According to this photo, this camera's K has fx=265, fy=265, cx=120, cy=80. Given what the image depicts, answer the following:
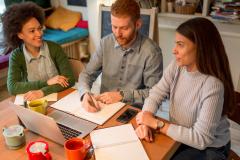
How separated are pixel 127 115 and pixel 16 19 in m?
1.01

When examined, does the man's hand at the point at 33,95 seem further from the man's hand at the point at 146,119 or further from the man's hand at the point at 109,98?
the man's hand at the point at 146,119

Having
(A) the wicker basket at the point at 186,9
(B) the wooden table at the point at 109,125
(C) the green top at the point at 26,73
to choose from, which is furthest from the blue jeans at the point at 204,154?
(A) the wicker basket at the point at 186,9

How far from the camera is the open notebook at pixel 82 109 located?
50.7 inches

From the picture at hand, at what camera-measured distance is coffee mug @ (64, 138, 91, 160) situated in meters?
0.97

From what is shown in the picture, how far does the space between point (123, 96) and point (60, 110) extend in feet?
1.20

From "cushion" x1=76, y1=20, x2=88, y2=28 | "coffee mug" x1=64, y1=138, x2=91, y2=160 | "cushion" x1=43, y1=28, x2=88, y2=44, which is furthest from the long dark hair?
"cushion" x1=76, y1=20, x2=88, y2=28

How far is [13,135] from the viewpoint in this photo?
43.3 inches

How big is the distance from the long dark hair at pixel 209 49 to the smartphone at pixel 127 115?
1.27ft

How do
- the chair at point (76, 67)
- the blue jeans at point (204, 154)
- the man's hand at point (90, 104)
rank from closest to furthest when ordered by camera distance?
1. the blue jeans at point (204, 154)
2. the man's hand at point (90, 104)
3. the chair at point (76, 67)

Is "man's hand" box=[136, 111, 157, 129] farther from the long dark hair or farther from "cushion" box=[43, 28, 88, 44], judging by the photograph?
"cushion" box=[43, 28, 88, 44]

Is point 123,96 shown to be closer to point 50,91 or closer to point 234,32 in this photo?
point 50,91

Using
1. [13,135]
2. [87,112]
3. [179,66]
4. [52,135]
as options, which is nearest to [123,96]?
[87,112]

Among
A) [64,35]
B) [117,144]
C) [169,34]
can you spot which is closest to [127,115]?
[117,144]

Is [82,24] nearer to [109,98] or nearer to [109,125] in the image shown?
[109,98]
